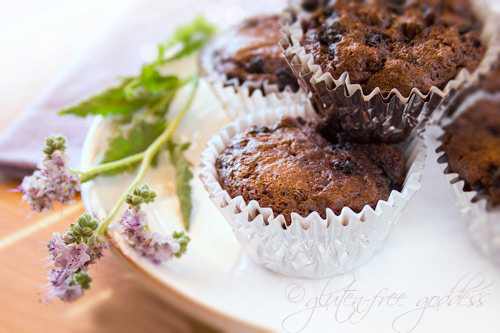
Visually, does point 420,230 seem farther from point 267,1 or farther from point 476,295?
point 267,1

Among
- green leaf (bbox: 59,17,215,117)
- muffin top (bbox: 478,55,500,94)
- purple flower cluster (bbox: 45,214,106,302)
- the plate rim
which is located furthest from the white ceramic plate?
green leaf (bbox: 59,17,215,117)

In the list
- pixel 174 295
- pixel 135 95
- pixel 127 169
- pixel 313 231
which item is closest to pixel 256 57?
pixel 135 95

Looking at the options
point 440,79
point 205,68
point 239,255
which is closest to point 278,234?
point 239,255

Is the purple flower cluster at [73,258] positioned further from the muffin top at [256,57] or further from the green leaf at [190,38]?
the green leaf at [190,38]

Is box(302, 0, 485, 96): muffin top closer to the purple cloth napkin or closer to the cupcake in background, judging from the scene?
the cupcake in background

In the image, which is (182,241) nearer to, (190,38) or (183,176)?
(183,176)

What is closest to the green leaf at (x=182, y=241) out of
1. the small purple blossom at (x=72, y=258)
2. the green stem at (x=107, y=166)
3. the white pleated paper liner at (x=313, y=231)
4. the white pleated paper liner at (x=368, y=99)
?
the white pleated paper liner at (x=313, y=231)
